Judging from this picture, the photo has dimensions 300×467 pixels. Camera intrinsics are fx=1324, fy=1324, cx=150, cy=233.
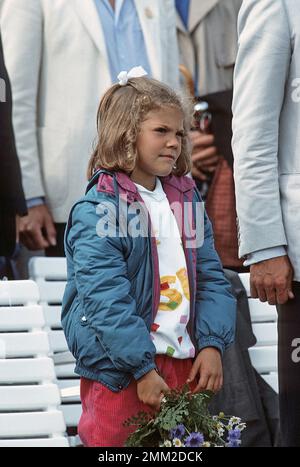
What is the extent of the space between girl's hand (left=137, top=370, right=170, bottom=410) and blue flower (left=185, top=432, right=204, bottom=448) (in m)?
0.21

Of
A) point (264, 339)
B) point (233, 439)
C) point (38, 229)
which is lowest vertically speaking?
point (264, 339)

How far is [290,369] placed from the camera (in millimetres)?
4082

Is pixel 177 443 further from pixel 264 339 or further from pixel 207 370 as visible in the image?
pixel 264 339

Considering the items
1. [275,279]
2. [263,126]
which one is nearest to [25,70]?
[263,126]

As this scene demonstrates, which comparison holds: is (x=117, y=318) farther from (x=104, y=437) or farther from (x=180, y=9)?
(x=180, y=9)

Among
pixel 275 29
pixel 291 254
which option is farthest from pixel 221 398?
pixel 275 29

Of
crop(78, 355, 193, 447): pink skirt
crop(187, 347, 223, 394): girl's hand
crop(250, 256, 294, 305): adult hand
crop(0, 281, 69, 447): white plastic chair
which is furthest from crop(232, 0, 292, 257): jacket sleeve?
crop(0, 281, 69, 447): white plastic chair

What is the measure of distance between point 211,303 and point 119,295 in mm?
388

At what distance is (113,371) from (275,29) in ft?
3.79

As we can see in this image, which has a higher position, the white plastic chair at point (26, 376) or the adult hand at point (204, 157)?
the adult hand at point (204, 157)

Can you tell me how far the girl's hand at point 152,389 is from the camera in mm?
3840

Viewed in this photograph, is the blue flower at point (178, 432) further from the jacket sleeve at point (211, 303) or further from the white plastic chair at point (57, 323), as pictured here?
the white plastic chair at point (57, 323)

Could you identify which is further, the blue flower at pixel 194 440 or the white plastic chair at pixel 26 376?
the white plastic chair at pixel 26 376

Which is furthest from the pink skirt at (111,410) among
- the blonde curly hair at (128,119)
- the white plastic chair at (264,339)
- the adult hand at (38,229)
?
the adult hand at (38,229)
